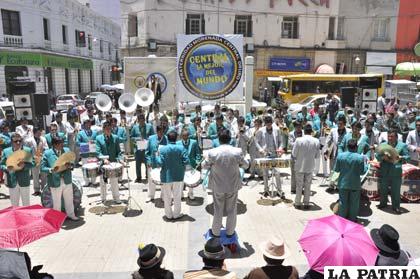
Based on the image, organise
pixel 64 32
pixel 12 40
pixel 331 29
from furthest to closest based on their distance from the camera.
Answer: pixel 64 32 < pixel 331 29 < pixel 12 40

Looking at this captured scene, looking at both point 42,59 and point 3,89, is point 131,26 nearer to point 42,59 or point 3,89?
point 42,59

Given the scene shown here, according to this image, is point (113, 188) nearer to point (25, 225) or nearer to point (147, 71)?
point (25, 225)

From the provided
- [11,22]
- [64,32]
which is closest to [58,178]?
[11,22]

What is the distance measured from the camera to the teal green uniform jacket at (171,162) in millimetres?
7738

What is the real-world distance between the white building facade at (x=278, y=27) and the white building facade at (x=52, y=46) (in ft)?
19.2

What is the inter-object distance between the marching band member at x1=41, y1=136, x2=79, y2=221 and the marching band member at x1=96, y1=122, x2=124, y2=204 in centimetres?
94

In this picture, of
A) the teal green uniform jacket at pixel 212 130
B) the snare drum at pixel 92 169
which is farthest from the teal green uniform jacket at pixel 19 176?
the teal green uniform jacket at pixel 212 130

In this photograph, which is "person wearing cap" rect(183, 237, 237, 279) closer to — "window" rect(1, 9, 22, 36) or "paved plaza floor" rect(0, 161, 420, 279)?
"paved plaza floor" rect(0, 161, 420, 279)

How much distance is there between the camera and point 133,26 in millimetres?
36594

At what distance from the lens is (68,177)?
26.6 feet

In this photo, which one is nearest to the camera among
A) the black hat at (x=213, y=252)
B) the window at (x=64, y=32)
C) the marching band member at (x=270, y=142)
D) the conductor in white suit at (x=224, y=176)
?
the black hat at (x=213, y=252)

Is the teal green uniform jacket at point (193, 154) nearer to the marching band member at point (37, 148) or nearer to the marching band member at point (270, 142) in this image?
the marching band member at point (270, 142)

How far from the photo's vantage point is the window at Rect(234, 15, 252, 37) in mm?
35844

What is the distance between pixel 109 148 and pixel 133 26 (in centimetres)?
2991
